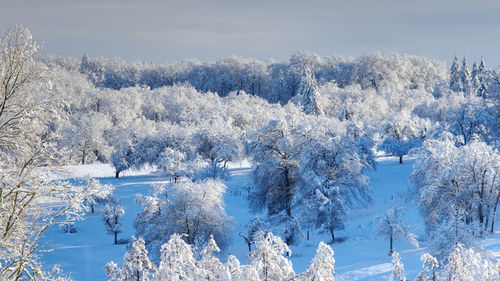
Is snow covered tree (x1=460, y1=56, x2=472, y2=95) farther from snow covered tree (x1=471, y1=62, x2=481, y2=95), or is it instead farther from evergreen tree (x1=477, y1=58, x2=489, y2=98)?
evergreen tree (x1=477, y1=58, x2=489, y2=98)

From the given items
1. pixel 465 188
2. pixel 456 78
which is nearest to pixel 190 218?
pixel 465 188

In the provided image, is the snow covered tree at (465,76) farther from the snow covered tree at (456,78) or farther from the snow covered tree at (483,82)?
the snow covered tree at (483,82)

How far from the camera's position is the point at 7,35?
25.3ft

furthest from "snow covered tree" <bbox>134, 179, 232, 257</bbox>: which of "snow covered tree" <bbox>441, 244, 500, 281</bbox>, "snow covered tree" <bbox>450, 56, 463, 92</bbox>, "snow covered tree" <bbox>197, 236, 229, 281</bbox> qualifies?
"snow covered tree" <bbox>450, 56, 463, 92</bbox>

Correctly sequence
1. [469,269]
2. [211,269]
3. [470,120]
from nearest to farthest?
[469,269] < [211,269] < [470,120]

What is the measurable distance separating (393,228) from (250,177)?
1485 centimetres

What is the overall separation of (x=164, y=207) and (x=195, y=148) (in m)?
23.1

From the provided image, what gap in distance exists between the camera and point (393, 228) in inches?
938

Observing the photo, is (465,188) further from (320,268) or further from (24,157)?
(24,157)

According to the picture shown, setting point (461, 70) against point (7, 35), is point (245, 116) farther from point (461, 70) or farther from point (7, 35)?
point (7, 35)

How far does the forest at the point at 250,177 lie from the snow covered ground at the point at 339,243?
603mm

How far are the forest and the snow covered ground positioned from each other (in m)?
0.60

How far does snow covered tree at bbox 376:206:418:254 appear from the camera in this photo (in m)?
→ 23.6

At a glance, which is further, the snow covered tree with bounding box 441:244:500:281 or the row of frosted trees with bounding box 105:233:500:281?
the snow covered tree with bounding box 441:244:500:281
